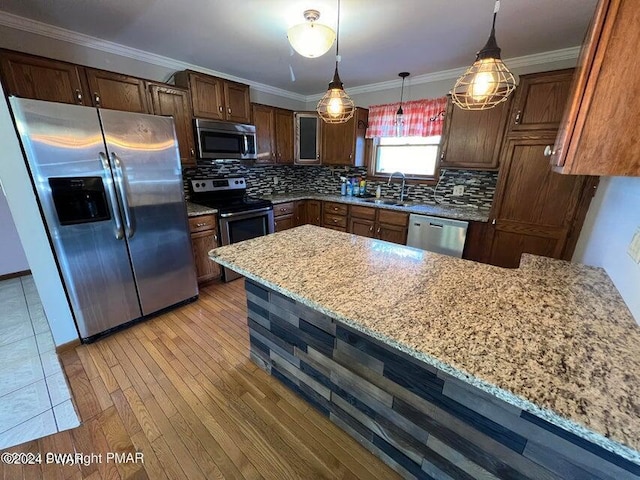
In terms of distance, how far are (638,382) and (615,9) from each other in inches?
40.5

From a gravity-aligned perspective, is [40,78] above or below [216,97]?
below

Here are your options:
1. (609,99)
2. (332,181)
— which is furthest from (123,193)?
→ (332,181)

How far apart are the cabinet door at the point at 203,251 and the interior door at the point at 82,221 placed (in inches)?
26.9

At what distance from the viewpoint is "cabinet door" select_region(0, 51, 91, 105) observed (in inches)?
70.4

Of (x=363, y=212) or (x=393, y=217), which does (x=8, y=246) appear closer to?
(x=363, y=212)

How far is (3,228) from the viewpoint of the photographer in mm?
2947

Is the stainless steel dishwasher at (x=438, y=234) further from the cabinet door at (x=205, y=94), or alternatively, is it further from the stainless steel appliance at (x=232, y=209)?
the cabinet door at (x=205, y=94)

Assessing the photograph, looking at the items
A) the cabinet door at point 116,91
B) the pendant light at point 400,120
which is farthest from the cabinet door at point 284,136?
the cabinet door at point 116,91

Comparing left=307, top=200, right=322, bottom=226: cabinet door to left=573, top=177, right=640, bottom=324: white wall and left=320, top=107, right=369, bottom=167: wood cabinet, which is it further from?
left=573, top=177, right=640, bottom=324: white wall

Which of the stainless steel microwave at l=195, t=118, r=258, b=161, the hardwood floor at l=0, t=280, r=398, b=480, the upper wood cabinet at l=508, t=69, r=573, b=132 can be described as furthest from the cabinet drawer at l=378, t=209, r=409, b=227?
the hardwood floor at l=0, t=280, r=398, b=480

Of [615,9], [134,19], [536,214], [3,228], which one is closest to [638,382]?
[615,9]

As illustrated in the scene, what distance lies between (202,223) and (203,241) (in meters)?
0.20

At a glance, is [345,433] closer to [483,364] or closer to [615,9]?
[483,364]

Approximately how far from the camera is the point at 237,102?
10.1 feet
